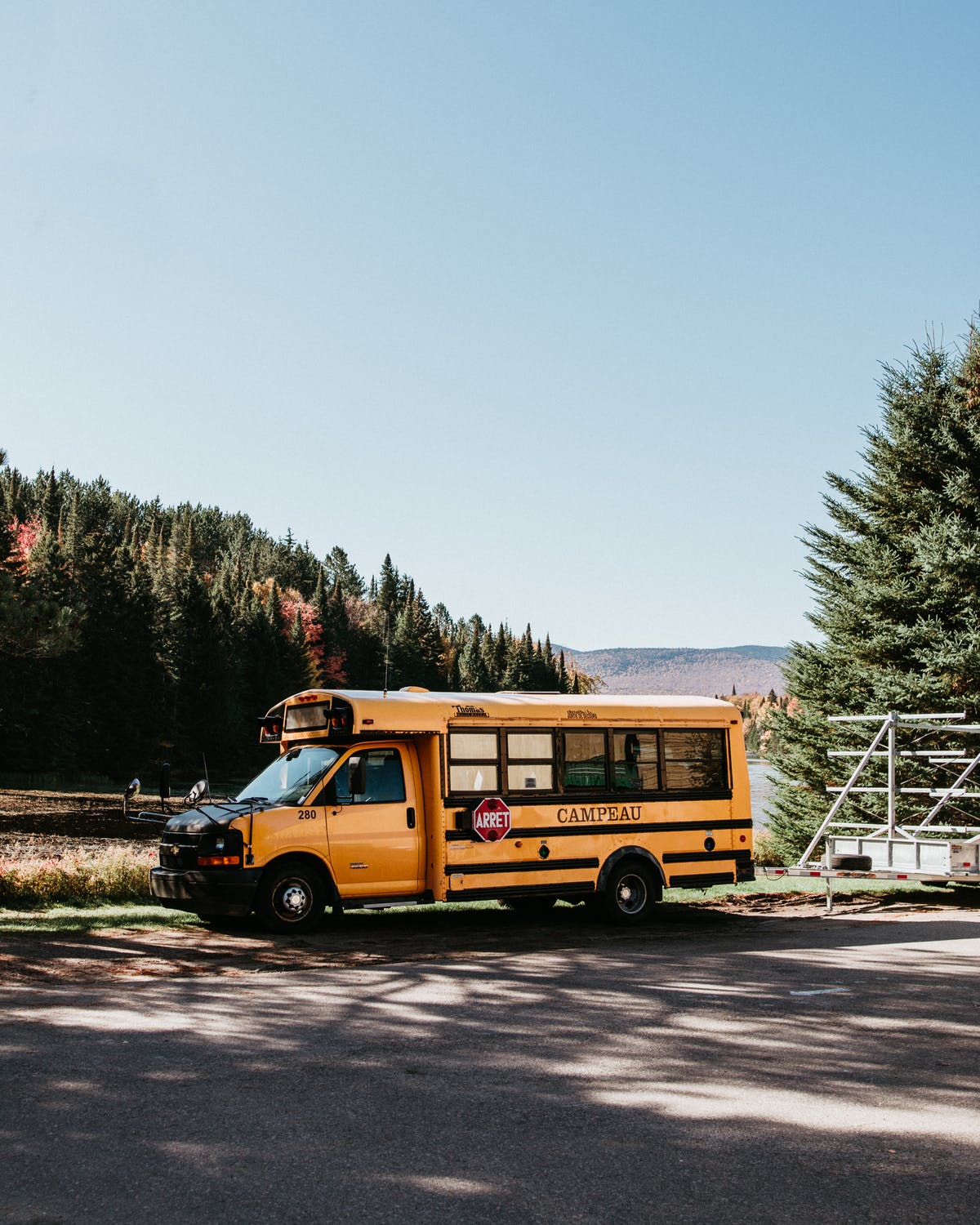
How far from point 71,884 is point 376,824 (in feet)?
17.8

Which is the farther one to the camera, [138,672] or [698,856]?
[138,672]

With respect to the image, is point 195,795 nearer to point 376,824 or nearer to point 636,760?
point 376,824

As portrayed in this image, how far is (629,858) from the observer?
15156 mm

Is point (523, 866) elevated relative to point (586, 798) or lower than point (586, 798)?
lower

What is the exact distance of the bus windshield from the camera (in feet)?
44.5

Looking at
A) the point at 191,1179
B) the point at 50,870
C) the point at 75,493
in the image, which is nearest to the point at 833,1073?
the point at 191,1179

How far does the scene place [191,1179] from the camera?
201 inches

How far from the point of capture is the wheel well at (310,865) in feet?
42.8

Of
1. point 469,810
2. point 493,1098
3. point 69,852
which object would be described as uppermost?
point 469,810

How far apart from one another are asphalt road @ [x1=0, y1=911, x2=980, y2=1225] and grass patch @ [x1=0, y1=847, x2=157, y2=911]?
6.28 meters

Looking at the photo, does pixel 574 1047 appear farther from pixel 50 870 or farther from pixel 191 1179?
pixel 50 870

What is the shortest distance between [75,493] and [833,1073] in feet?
602

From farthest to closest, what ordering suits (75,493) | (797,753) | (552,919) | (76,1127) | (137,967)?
(75,493)
(797,753)
(552,919)
(137,967)
(76,1127)

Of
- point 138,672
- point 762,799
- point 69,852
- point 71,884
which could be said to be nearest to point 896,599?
point 71,884
